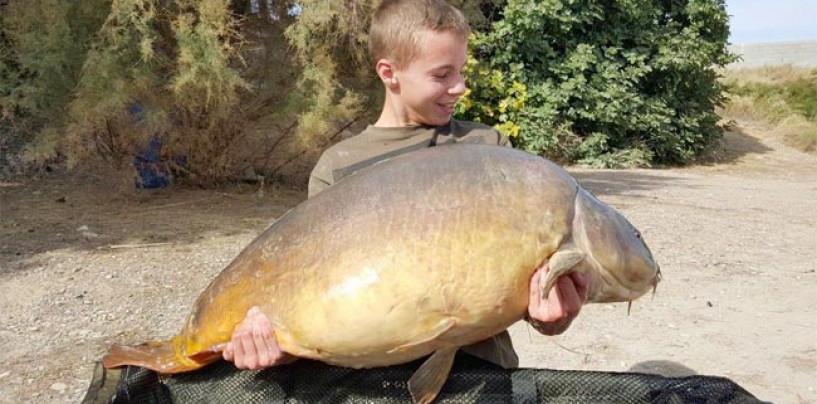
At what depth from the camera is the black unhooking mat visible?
186cm

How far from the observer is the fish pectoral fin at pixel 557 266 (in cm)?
161

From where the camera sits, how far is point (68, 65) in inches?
271

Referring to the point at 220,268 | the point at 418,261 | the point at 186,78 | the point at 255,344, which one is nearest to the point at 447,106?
the point at 418,261

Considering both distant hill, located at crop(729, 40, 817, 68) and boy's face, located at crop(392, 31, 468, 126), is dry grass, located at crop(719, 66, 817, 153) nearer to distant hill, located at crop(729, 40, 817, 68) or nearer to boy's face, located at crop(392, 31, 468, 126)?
distant hill, located at crop(729, 40, 817, 68)

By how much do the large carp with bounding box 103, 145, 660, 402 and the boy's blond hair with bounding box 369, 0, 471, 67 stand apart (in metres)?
0.39

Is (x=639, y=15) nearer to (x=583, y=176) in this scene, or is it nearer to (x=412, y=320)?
(x=583, y=176)

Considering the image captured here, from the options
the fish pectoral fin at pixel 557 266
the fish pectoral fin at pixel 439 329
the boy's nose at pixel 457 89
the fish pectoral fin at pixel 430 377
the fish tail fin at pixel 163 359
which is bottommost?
the fish tail fin at pixel 163 359

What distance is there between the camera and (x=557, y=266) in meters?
1.61

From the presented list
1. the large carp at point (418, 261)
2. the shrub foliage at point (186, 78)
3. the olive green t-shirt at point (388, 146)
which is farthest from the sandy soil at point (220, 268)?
the large carp at point (418, 261)

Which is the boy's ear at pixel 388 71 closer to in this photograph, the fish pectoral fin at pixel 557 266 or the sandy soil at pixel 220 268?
the fish pectoral fin at pixel 557 266

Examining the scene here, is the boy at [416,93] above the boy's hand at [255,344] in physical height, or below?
above

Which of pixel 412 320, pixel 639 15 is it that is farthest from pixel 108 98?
pixel 639 15

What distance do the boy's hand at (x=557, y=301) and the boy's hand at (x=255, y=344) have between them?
1.98 ft

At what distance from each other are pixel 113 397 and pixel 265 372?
386 millimetres
